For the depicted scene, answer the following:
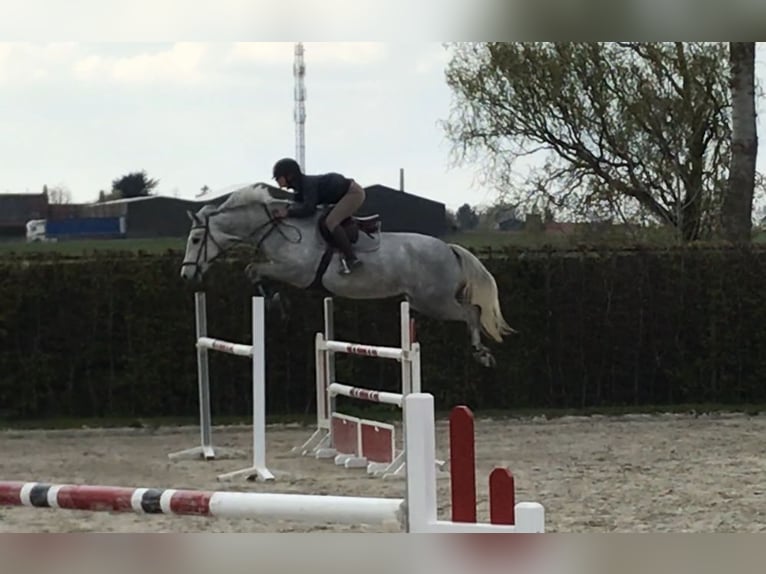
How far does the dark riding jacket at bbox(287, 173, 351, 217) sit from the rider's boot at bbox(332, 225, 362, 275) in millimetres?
162

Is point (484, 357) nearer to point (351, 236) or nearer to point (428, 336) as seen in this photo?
point (428, 336)

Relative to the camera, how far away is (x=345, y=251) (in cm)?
597

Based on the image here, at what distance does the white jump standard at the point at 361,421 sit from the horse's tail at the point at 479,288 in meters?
0.97

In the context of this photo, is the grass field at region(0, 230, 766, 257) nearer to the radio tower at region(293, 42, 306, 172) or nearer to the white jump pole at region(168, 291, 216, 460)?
the radio tower at region(293, 42, 306, 172)

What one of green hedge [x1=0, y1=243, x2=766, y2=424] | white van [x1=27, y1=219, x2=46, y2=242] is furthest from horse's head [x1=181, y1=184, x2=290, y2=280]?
white van [x1=27, y1=219, x2=46, y2=242]

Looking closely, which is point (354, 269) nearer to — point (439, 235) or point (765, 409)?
point (439, 235)

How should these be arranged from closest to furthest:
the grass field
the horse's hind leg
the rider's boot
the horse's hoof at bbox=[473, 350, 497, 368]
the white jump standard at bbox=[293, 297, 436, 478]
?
the white jump standard at bbox=[293, 297, 436, 478] < the rider's boot < the horse's hind leg < the horse's hoof at bbox=[473, 350, 497, 368] < the grass field

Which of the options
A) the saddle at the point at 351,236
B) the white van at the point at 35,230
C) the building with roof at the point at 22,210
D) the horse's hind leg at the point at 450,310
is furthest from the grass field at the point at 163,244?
the saddle at the point at 351,236

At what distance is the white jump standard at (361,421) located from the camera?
4.95 m

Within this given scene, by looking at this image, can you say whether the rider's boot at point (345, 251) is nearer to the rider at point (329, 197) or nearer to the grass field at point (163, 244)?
the rider at point (329, 197)

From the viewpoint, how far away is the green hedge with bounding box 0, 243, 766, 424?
757cm

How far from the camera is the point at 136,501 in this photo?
89.4 inches

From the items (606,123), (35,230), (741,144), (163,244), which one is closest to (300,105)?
(163,244)

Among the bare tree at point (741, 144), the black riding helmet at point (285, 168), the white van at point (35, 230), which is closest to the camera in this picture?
the black riding helmet at point (285, 168)
